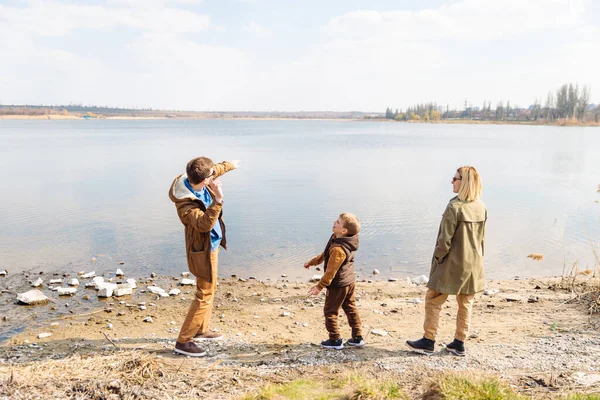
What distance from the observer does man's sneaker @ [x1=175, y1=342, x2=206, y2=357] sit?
5.55 m

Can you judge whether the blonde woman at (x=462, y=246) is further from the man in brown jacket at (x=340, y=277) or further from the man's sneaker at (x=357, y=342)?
the man's sneaker at (x=357, y=342)

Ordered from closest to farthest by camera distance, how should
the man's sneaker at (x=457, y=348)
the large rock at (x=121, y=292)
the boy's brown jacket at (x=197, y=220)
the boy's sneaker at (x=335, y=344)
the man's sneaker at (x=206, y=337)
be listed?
the boy's brown jacket at (x=197, y=220) → the man's sneaker at (x=457, y=348) → the boy's sneaker at (x=335, y=344) → the man's sneaker at (x=206, y=337) → the large rock at (x=121, y=292)

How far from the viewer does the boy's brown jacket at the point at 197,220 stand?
5.25 meters

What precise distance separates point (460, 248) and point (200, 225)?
115 inches

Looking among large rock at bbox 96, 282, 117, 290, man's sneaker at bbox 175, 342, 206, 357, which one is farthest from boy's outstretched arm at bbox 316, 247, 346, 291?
large rock at bbox 96, 282, 117, 290

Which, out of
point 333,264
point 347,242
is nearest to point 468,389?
point 333,264

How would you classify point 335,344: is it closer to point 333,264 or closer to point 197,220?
point 333,264

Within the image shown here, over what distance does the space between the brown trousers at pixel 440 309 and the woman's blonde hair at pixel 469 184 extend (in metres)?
1.15

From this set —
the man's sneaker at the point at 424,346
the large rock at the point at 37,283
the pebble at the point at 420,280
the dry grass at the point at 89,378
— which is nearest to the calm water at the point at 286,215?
the pebble at the point at 420,280

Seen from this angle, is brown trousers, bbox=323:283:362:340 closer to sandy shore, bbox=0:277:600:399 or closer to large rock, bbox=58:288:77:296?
sandy shore, bbox=0:277:600:399

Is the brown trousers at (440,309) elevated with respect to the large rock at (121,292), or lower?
elevated

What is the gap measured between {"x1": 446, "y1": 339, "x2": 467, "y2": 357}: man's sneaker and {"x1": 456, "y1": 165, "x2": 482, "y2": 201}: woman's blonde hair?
67.5 inches

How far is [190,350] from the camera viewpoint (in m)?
5.57

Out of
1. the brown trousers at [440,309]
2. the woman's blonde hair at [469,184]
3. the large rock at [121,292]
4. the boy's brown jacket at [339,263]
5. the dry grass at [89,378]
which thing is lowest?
the large rock at [121,292]
